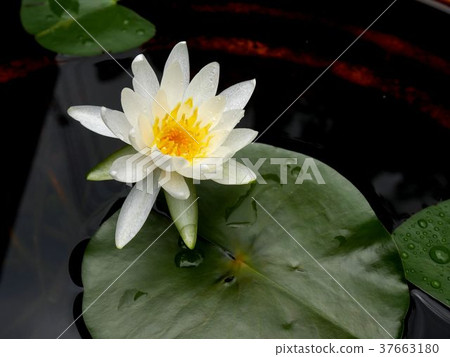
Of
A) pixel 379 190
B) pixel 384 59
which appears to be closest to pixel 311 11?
pixel 384 59

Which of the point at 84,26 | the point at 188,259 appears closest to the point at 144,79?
the point at 188,259

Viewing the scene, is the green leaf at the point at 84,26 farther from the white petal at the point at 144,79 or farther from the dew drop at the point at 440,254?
the dew drop at the point at 440,254

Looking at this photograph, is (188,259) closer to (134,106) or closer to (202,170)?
(202,170)

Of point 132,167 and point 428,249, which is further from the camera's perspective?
point 428,249

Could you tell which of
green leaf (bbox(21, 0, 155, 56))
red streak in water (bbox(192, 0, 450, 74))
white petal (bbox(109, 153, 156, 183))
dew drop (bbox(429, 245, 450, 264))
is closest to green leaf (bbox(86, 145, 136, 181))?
white petal (bbox(109, 153, 156, 183))

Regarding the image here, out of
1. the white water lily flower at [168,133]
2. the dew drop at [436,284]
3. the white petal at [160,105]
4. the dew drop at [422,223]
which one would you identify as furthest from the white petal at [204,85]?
the dew drop at [436,284]

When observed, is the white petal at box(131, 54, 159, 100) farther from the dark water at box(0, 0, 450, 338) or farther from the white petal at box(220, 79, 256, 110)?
the dark water at box(0, 0, 450, 338)
